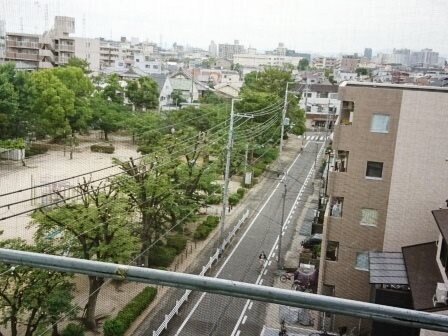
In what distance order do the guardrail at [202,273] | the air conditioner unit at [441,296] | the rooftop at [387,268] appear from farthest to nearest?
the rooftop at [387,268] → the air conditioner unit at [441,296] → the guardrail at [202,273]

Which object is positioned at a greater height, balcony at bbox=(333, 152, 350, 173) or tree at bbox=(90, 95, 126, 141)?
balcony at bbox=(333, 152, 350, 173)

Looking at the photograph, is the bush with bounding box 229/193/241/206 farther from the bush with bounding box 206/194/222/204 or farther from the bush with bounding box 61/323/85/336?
the bush with bounding box 61/323/85/336

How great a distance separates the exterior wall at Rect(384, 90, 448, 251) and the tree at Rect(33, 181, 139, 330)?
201 centimetres

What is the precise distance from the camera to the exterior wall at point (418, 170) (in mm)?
3604

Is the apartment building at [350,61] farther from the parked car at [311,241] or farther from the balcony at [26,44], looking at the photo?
the parked car at [311,241]

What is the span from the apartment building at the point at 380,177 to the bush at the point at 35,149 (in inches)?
206

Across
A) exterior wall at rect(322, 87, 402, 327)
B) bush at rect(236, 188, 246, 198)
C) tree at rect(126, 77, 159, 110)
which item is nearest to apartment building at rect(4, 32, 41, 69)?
tree at rect(126, 77, 159, 110)

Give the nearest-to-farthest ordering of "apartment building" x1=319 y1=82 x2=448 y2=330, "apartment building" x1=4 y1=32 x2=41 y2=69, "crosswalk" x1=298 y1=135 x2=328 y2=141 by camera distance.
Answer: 1. "apartment building" x1=319 y1=82 x2=448 y2=330
2. "crosswalk" x1=298 y1=135 x2=328 y2=141
3. "apartment building" x1=4 y1=32 x2=41 y2=69

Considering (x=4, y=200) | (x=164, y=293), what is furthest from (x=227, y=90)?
(x=164, y=293)

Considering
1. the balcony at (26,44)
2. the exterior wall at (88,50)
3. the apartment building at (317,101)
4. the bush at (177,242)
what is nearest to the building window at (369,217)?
the bush at (177,242)

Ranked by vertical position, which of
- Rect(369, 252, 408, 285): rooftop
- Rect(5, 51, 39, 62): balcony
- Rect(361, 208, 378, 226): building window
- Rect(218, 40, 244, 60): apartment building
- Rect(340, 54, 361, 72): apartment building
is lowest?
Rect(369, 252, 408, 285): rooftop

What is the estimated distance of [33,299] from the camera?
9.39 feet

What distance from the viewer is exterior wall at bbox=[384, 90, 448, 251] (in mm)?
3604

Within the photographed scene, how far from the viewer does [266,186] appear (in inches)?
338
